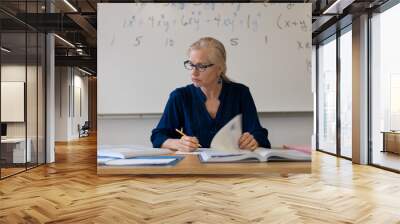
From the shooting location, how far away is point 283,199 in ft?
15.6

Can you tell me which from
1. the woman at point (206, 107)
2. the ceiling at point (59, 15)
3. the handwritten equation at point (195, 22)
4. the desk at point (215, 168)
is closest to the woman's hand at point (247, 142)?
the woman at point (206, 107)

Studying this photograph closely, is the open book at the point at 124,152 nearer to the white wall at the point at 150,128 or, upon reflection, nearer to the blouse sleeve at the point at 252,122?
the white wall at the point at 150,128

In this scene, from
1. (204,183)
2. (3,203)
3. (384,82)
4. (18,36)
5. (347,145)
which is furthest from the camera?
(347,145)

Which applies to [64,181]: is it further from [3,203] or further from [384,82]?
[384,82]

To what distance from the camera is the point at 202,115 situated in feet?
19.9

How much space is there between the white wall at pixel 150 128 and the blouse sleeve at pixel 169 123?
0.09 metres

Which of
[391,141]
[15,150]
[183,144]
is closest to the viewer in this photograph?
[183,144]

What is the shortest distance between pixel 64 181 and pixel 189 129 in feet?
6.64

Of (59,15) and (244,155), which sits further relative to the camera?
(59,15)

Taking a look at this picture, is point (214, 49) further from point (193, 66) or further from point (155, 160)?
point (155, 160)

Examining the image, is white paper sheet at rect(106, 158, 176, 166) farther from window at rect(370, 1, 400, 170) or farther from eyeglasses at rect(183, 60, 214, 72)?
window at rect(370, 1, 400, 170)

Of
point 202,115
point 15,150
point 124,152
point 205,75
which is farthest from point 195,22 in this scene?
point 15,150

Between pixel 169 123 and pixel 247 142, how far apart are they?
3.97ft

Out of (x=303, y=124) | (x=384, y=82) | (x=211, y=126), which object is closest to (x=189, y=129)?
(x=211, y=126)
